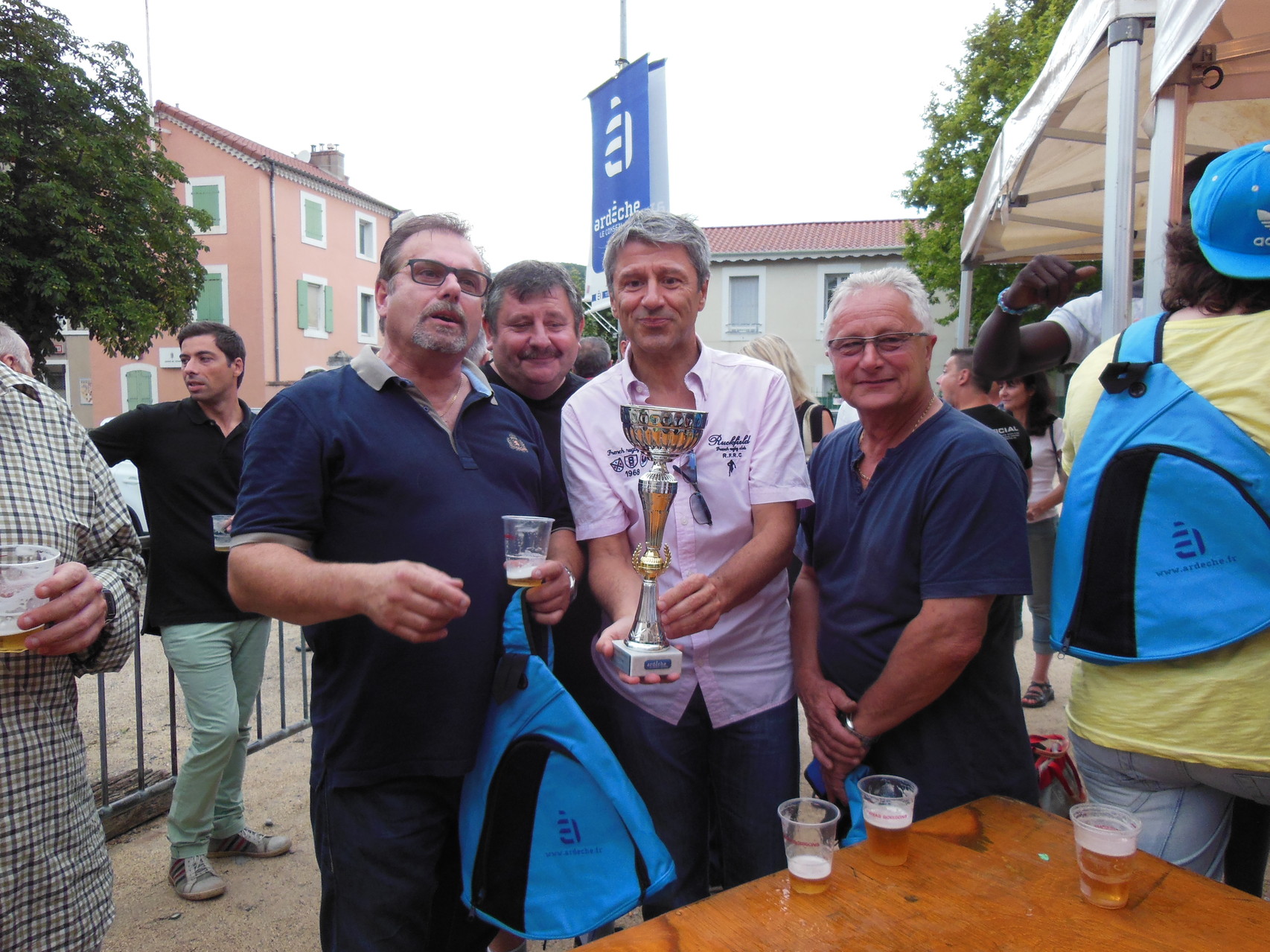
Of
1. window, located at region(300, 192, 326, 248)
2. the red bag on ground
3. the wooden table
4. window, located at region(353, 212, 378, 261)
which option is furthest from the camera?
window, located at region(353, 212, 378, 261)

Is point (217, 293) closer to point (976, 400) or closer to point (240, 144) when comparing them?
point (240, 144)

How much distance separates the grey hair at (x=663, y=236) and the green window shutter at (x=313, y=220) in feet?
107

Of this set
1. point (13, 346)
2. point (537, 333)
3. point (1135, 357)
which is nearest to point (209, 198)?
point (13, 346)

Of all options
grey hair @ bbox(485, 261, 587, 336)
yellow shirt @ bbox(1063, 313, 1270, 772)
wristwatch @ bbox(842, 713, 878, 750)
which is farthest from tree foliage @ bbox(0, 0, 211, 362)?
yellow shirt @ bbox(1063, 313, 1270, 772)

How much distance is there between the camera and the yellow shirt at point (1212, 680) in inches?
64.9

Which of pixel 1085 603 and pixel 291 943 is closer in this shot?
pixel 1085 603

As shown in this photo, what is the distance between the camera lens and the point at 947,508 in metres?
Result: 2.08

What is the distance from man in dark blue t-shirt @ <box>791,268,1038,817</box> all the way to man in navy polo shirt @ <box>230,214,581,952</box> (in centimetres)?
85

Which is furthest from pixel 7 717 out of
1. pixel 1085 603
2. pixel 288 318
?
pixel 288 318

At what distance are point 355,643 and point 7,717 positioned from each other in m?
0.78

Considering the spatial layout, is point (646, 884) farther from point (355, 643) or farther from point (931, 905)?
point (355, 643)

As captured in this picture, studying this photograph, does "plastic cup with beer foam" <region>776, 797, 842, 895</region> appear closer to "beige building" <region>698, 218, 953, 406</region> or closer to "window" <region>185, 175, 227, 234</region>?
"beige building" <region>698, 218, 953, 406</region>

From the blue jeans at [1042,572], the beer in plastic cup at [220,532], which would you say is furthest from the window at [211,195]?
the blue jeans at [1042,572]

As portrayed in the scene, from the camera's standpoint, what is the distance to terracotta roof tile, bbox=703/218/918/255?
31.5 meters
